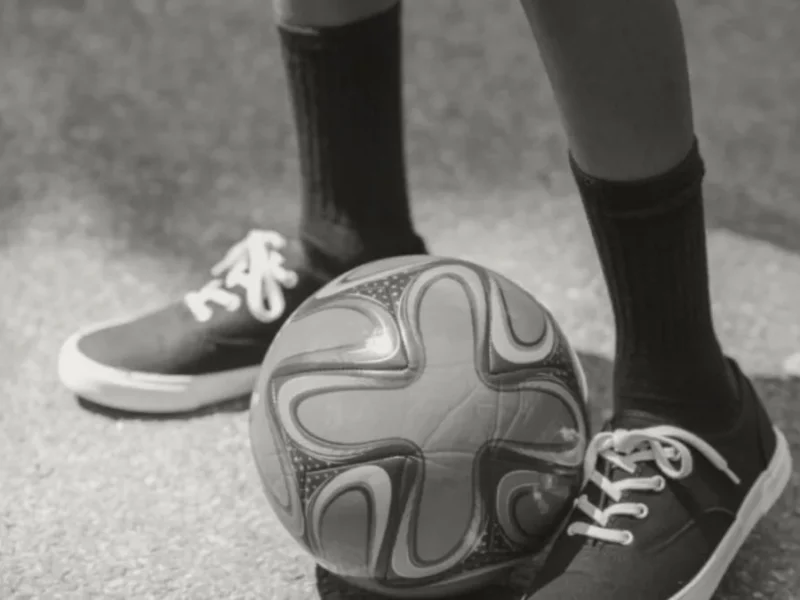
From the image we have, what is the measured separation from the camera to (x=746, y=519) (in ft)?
3.52

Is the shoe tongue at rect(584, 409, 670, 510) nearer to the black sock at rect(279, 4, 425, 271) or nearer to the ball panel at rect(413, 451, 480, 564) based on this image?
the ball panel at rect(413, 451, 480, 564)

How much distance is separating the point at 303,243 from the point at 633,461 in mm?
475

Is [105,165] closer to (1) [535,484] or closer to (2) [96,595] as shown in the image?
(2) [96,595]

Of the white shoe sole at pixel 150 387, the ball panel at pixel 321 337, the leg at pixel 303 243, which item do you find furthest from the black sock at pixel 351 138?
the ball panel at pixel 321 337

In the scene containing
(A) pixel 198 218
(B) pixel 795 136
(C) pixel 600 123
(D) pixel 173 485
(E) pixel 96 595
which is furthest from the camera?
(B) pixel 795 136

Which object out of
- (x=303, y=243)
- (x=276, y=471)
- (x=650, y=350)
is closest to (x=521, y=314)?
(x=650, y=350)

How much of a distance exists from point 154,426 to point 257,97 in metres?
0.88

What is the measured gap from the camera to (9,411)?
137 cm

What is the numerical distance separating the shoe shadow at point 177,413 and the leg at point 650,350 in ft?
1.54

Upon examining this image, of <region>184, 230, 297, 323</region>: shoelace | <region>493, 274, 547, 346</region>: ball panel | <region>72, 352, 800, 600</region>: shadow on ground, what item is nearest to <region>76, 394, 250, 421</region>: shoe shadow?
<region>72, 352, 800, 600</region>: shadow on ground

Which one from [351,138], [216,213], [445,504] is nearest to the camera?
[445,504]

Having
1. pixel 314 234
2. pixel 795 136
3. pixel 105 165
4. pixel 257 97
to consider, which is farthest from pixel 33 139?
pixel 795 136

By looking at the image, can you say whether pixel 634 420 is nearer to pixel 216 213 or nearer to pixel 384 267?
pixel 384 267

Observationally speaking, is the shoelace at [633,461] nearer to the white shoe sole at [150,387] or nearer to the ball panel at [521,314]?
the ball panel at [521,314]
